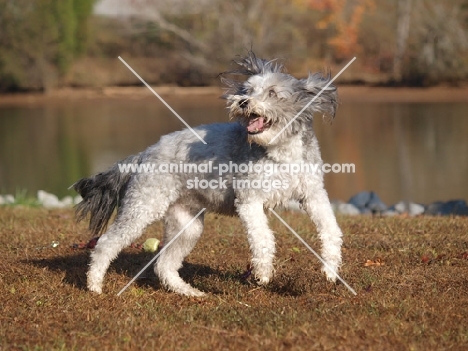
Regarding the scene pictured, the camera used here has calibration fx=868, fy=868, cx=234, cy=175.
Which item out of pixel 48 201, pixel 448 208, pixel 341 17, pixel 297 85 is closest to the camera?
pixel 297 85

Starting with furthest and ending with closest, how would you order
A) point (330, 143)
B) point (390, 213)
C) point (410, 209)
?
point (330, 143)
point (410, 209)
point (390, 213)

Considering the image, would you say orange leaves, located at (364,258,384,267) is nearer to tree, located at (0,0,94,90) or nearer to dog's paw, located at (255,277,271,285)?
dog's paw, located at (255,277,271,285)

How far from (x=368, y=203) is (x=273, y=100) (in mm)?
7880

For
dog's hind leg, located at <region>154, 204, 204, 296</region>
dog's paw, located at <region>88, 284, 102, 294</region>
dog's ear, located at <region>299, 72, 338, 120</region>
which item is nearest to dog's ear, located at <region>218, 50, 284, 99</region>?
dog's ear, located at <region>299, 72, 338, 120</region>

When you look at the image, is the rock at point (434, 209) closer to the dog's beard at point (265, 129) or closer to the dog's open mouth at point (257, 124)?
the dog's beard at point (265, 129)

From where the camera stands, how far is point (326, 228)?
6199 millimetres

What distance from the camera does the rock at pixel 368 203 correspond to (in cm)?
1318

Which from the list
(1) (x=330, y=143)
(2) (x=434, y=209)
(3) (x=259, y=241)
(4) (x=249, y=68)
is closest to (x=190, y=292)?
(3) (x=259, y=241)

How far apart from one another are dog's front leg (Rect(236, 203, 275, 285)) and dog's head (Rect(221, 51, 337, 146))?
0.51 metres

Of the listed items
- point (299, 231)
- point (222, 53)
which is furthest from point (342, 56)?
point (299, 231)

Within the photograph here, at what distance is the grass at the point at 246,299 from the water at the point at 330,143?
4.29 m

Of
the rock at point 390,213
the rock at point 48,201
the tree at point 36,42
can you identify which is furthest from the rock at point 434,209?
the tree at point 36,42

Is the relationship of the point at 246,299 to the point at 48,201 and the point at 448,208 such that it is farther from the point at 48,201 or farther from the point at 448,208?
the point at 48,201

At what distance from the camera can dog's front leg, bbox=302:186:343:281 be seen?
6.20 meters
